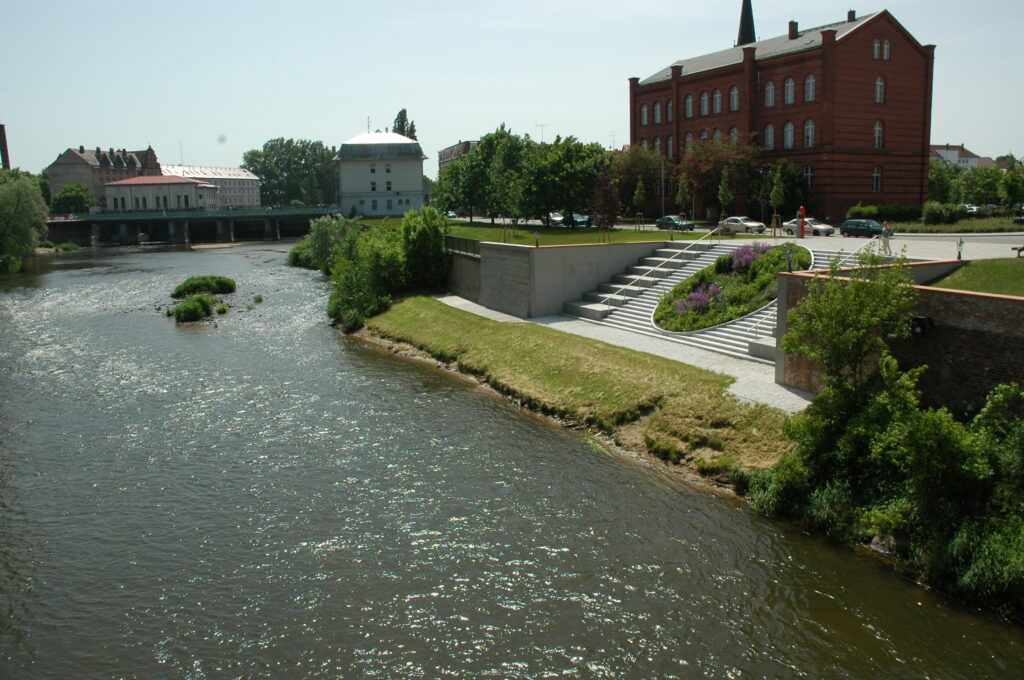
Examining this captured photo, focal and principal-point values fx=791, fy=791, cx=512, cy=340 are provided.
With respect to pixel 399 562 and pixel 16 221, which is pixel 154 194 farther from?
pixel 399 562

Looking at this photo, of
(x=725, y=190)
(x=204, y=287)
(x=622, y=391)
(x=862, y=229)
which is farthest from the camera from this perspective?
(x=725, y=190)

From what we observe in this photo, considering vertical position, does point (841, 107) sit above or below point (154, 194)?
above

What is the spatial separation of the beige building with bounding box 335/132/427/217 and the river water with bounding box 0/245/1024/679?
3232 inches

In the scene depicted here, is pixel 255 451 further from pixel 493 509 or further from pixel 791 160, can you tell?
pixel 791 160

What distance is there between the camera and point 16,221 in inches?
2672

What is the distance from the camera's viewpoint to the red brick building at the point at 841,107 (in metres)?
55.9

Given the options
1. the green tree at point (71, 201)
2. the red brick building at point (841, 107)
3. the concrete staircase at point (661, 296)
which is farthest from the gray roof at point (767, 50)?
the green tree at point (71, 201)

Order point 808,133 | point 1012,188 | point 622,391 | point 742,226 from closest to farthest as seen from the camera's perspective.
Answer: point 622,391 → point 742,226 → point 808,133 → point 1012,188

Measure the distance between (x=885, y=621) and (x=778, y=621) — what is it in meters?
1.64

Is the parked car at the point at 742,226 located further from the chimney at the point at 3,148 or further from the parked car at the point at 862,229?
the chimney at the point at 3,148

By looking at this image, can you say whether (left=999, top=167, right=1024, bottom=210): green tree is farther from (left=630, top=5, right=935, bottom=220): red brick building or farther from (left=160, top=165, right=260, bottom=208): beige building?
(left=160, top=165, right=260, bottom=208): beige building

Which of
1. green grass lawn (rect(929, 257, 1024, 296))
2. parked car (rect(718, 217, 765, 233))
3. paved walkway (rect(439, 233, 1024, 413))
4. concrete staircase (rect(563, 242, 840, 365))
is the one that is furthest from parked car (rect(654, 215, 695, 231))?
green grass lawn (rect(929, 257, 1024, 296))

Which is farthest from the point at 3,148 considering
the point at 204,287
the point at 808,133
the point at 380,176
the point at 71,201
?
the point at 808,133

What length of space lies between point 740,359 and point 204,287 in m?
37.1
